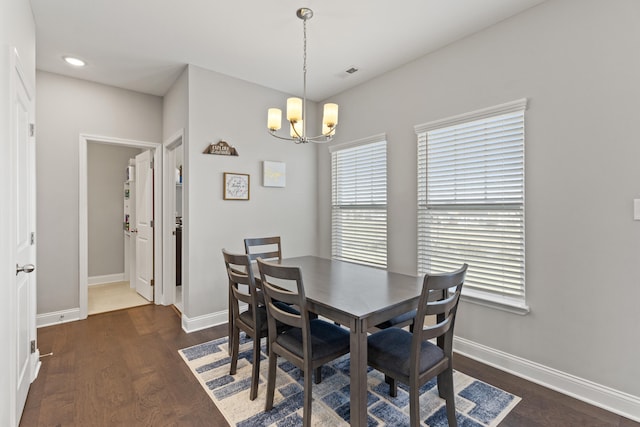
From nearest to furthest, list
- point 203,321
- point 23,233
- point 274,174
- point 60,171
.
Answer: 1. point 23,233
2. point 203,321
3. point 60,171
4. point 274,174

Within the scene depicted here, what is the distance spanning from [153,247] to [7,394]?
2.59 m

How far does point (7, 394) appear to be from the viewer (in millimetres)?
1582

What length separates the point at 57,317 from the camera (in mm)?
3410

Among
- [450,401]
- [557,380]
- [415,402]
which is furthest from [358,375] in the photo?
[557,380]

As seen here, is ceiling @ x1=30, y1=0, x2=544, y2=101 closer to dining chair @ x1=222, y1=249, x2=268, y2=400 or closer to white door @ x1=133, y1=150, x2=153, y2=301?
white door @ x1=133, y1=150, x2=153, y2=301

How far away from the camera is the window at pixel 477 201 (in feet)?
7.86

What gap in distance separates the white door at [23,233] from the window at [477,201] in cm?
301

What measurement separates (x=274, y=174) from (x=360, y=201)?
1.13 metres

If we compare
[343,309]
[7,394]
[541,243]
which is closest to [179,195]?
[7,394]

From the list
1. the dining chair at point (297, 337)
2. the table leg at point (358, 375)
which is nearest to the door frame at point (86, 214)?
the dining chair at point (297, 337)

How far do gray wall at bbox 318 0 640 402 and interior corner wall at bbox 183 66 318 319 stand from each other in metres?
2.17

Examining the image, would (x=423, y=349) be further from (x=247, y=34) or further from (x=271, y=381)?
(x=247, y=34)

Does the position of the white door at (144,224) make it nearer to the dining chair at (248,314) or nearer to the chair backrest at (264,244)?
the chair backrest at (264,244)

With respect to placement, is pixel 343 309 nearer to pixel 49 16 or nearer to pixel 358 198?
pixel 358 198
